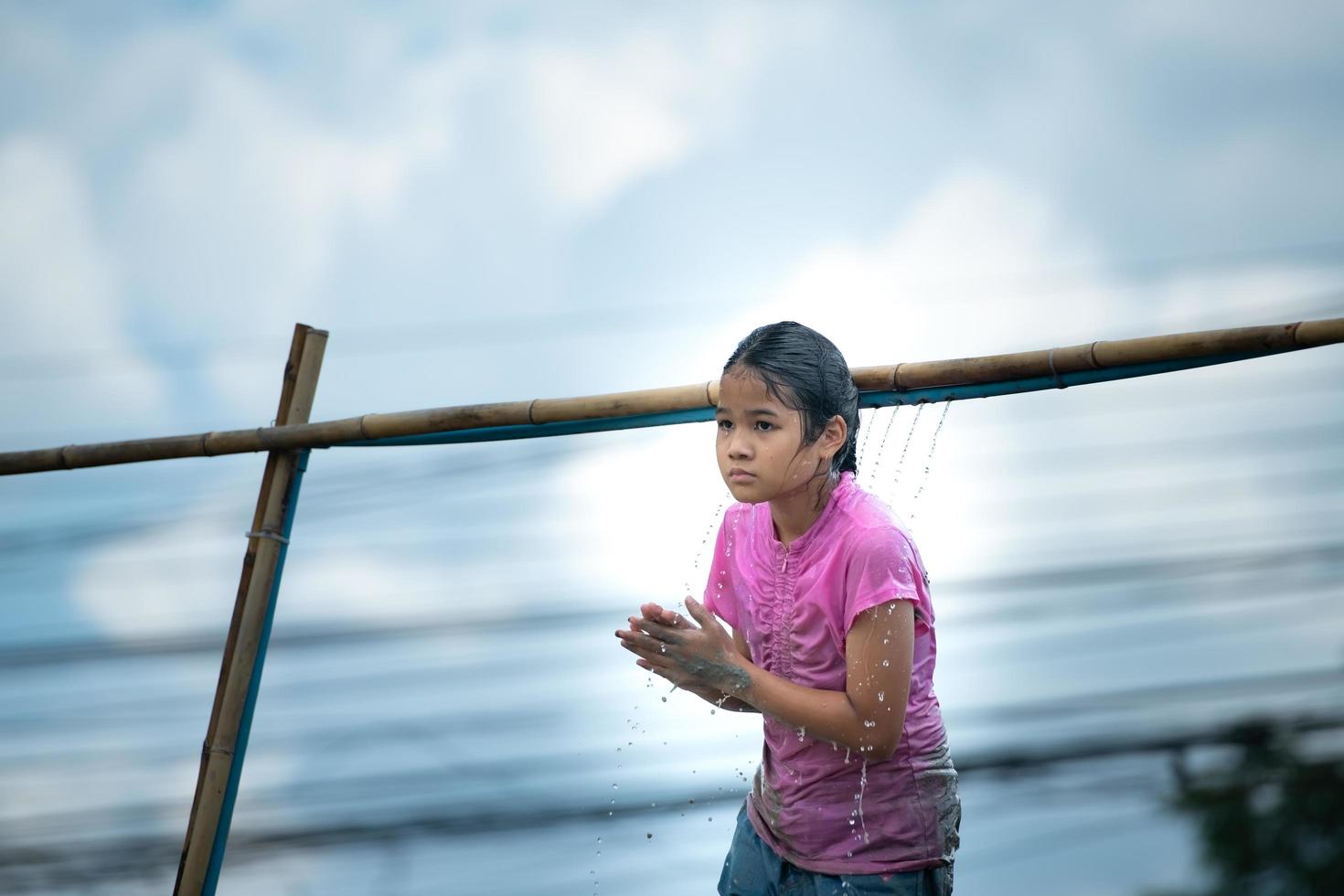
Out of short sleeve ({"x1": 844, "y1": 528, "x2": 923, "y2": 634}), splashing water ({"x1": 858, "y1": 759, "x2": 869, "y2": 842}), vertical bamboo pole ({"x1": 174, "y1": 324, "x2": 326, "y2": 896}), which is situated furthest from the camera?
vertical bamboo pole ({"x1": 174, "y1": 324, "x2": 326, "y2": 896})

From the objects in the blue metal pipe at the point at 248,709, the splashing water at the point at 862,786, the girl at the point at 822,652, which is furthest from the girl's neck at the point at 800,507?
the blue metal pipe at the point at 248,709

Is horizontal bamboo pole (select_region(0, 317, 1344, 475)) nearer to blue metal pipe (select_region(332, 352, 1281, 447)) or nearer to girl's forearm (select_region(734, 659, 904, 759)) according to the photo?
blue metal pipe (select_region(332, 352, 1281, 447))

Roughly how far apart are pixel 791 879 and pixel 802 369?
858 mm

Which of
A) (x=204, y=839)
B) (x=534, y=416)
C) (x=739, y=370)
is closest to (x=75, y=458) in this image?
(x=204, y=839)

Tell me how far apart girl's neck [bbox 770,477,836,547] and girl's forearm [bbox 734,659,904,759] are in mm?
260

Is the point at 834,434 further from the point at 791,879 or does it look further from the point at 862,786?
the point at 791,879

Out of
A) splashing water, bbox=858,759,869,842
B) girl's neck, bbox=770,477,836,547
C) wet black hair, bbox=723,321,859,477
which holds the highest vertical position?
wet black hair, bbox=723,321,859,477

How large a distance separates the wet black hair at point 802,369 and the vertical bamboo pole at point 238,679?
5.07ft

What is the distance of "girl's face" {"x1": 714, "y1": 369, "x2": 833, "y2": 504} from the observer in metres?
1.99

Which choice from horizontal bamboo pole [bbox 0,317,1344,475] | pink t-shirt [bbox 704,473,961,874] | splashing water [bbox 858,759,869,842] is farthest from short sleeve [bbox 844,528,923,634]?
horizontal bamboo pole [bbox 0,317,1344,475]

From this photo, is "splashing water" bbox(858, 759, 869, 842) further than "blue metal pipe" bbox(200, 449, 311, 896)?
No

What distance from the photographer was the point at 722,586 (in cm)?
227

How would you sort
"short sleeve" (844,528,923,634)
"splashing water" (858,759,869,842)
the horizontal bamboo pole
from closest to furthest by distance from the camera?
1. "short sleeve" (844,528,923,634)
2. "splashing water" (858,759,869,842)
3. the horizontal bamboo pole

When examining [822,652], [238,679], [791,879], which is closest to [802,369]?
[822,652]
